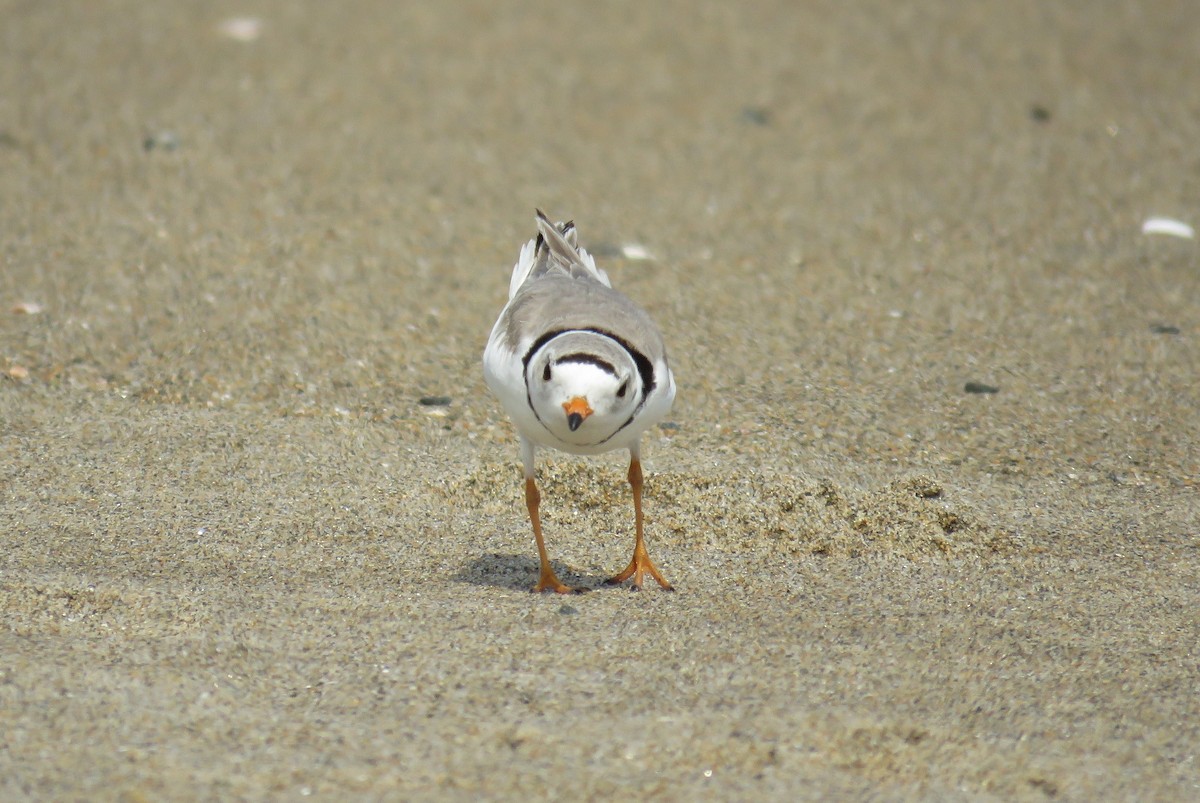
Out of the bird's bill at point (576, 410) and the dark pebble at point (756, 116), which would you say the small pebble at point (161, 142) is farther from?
the bird's bill at point (576, 410)

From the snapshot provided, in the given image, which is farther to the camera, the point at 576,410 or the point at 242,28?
the point at 242,28

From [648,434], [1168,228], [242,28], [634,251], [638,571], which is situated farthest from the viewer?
[242,28]

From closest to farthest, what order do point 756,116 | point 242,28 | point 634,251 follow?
1. point 634,251
2. point 756,116
3. point 242,28

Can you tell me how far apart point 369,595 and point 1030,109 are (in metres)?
7.63

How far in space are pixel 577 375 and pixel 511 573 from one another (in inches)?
43.5

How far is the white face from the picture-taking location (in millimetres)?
4137

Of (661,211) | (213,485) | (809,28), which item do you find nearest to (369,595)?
(213,485)

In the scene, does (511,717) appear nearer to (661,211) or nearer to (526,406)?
(526,406)

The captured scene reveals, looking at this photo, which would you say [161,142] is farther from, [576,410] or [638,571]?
[576,410]

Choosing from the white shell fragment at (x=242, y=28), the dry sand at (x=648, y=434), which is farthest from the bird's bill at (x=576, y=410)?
the white shell fragment at (x=242, y=28)

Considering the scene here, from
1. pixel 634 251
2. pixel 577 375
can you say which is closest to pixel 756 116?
pixel 634 251

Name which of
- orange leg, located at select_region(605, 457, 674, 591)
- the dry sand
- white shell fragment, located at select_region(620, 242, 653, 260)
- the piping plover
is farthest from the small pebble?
orange leg, located at select_region(605, 457, 674, 591)

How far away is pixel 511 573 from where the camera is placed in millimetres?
4953

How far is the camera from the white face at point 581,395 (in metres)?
4.14
